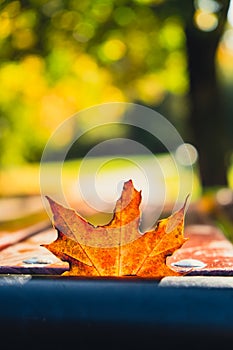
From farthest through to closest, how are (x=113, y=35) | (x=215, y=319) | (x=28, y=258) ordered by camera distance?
(x=113, y=35) → (x=28, y=258) → (x=215, y=319)

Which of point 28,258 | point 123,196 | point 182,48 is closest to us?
point 123,196

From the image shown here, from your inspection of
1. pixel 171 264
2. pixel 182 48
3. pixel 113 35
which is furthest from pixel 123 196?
pixel 182 48

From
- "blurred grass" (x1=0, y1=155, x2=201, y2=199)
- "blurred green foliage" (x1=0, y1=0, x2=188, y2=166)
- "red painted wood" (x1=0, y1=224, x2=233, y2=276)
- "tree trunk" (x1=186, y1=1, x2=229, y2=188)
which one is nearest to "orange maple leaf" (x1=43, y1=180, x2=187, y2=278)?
"red painted wood" (x1=0, y1=224, x2=233, y2=276)

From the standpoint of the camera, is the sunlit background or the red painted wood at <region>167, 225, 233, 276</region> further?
the sunlit background

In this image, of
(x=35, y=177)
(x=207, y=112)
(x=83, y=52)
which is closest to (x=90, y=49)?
(x=83, y=52)

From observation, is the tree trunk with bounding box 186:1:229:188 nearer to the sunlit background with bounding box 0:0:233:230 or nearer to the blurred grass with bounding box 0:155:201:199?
the sunlit background with bounding box 0:0:233:230

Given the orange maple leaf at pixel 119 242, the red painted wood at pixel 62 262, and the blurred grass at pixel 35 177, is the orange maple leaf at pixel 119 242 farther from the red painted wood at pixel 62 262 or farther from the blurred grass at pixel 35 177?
the blurred grass at pixel 35 177

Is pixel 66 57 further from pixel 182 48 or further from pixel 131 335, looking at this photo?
pixel 131 335

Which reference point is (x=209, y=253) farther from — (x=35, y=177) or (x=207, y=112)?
(x=35, y=177)
